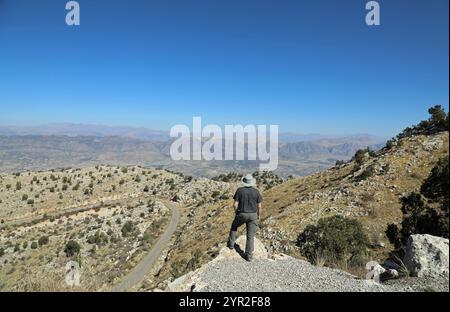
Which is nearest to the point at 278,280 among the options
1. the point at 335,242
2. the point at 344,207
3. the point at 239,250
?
the point at 239,250

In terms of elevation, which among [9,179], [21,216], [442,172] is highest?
[442,172]

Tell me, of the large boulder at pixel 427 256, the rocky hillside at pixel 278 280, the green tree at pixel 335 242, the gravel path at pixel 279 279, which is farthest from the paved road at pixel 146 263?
the large boulder at pixel 427 256

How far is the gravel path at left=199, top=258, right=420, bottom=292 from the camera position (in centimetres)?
923

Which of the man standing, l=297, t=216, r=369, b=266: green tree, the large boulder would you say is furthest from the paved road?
the large boulder

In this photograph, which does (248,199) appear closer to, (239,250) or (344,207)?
(239,250)

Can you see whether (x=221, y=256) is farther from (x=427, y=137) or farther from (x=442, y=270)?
(x=427, y=137)

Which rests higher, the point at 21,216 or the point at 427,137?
the point at 427,137

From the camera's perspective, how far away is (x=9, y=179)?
2406 inches

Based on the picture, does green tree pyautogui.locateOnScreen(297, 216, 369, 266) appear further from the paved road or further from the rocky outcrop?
the paved road

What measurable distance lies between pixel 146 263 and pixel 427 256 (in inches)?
983

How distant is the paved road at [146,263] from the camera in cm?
2512

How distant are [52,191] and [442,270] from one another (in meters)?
60.1
